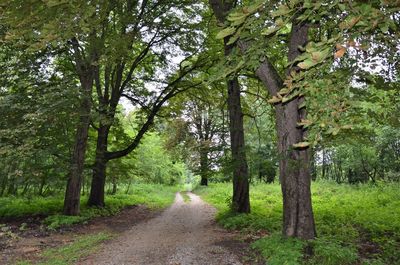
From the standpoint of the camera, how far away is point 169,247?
329 inches

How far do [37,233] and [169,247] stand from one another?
454 cm

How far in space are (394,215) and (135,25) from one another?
1141 cm

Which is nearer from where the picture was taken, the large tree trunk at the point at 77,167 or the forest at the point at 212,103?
the forest at the point at 212,103

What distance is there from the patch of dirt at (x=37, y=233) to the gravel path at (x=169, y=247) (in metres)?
1.26

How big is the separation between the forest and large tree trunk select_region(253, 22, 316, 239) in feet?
0.09

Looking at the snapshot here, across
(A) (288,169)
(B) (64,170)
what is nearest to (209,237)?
(A) (288,169)

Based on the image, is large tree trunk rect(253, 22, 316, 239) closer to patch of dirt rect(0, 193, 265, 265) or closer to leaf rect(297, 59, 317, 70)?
patch of dirt rect(0, 193, 265, 265)

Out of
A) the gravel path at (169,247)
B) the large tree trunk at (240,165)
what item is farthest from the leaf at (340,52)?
the large tree trunk at (240,165)

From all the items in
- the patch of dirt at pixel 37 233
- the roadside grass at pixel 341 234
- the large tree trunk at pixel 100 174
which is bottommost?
the patch of dirt at pixel 37 233

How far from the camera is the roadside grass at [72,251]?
6998 mm

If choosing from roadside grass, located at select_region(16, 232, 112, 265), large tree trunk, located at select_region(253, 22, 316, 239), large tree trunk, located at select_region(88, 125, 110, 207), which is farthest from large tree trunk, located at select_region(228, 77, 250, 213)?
large tree trunk, located at select_region(88, 125, 110, 207)

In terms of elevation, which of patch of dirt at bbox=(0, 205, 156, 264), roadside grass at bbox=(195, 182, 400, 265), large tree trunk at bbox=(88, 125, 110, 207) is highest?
large tree trunk at bbox=(88, 125, 110, 207)

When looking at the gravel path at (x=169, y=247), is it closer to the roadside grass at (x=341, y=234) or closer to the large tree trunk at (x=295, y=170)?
the roadside grass at (x=341, y=234)

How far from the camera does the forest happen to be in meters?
2.76
